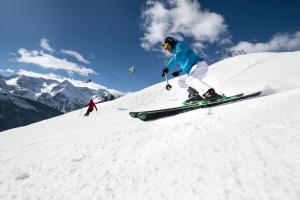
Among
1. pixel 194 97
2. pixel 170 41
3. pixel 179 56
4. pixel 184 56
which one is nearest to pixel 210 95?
pixel 194 97

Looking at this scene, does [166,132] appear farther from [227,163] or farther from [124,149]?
[227,163]

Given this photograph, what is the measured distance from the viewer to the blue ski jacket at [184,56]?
396 inches

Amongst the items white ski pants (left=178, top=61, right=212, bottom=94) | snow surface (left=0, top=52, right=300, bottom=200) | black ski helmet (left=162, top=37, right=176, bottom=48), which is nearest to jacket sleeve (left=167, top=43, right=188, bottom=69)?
black ski helmet (left=162, top=37, right=176, bottom=48)

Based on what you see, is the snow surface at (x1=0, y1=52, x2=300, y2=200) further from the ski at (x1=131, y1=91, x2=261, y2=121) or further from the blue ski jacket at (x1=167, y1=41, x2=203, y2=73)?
the blue ski jacket at (x1=167, y1=41, x2=203, y2=73)

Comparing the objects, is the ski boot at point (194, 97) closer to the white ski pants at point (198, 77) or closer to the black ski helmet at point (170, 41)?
the white ski pants at point (198, 77)

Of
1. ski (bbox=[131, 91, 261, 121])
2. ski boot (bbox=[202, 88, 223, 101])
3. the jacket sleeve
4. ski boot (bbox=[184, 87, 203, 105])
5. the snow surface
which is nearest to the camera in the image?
the snow surface

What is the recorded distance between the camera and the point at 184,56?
10148 millimetres

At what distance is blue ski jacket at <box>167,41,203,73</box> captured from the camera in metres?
10.0

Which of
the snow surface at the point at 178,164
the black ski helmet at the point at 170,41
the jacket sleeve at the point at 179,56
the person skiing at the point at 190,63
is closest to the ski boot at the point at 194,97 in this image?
the person skiing at the point at 190,63

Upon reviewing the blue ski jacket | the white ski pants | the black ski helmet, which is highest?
the black ski helmet

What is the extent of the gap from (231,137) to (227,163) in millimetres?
1336

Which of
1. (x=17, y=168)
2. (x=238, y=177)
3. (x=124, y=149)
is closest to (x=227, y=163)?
(x=238, y=177)

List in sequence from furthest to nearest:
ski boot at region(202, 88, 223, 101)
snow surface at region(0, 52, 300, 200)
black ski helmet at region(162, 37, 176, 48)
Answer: black ski helmet at region(162, 37, 176, 48) < ski boot at region(202, 88, 223, 101) < snow surface at region(0, 52, 300, 200)

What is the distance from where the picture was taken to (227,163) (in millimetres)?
4145
